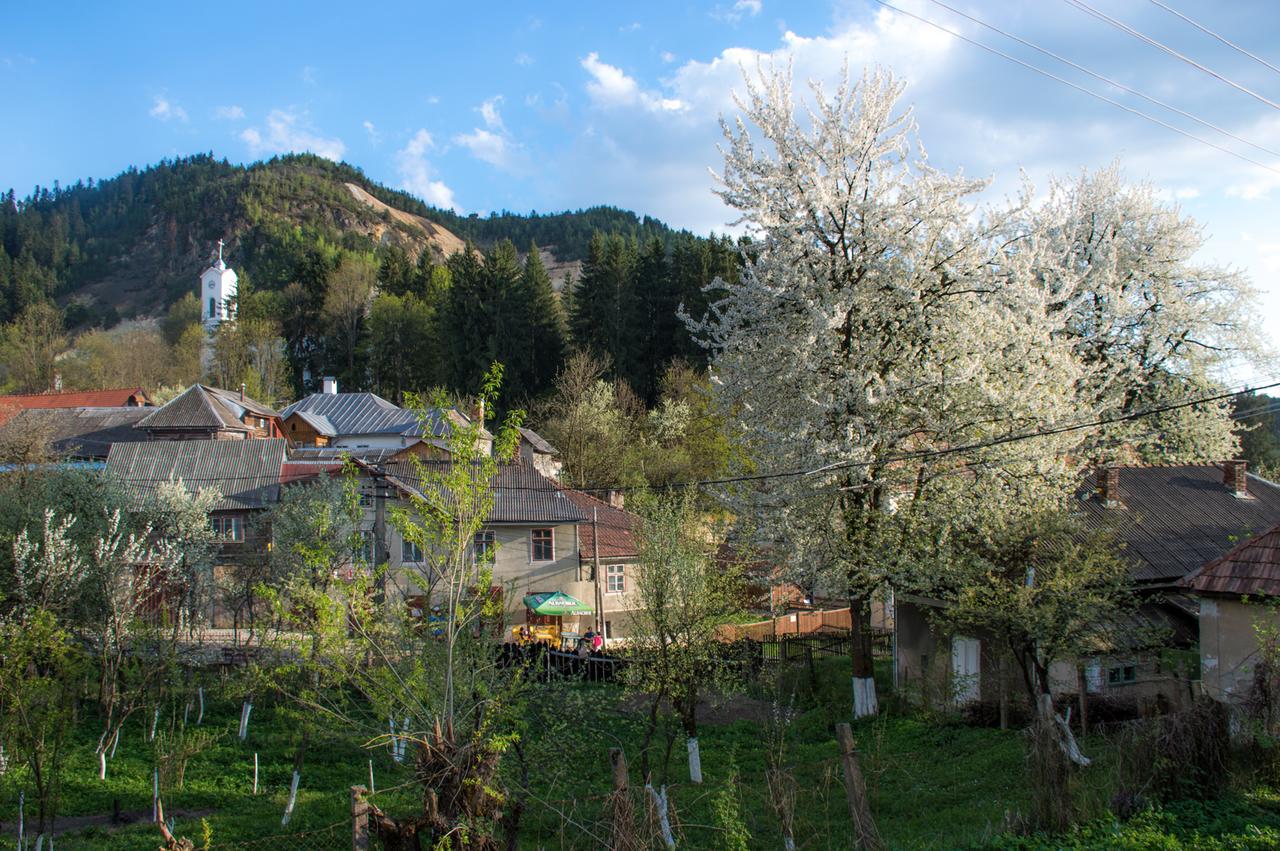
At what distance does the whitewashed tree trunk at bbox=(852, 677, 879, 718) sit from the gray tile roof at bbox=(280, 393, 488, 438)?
39.7m

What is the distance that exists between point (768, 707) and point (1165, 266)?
65.4ft

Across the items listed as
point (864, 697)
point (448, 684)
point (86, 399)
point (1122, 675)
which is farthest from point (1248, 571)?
point (86, 399)

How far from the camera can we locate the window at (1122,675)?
17.0 metres

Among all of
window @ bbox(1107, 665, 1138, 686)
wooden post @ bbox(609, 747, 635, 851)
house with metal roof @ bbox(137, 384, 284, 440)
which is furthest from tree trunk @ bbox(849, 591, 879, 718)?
house with metal roof @ bbox(137, 384, 284, 440)

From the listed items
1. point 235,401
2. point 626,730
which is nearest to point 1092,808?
point 626,730

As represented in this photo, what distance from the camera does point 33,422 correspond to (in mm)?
34781

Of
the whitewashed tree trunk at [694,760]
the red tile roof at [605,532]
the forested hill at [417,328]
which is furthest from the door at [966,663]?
the forested hill at [417,328]

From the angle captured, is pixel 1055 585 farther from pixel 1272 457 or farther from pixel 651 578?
pixel 1272 457

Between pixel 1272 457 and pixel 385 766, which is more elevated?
pixel 1272 457

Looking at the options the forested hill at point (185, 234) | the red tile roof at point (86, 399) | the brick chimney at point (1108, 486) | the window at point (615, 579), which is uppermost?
the forested hill at point (185, 234)

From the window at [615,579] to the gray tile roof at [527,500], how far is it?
2260 mm

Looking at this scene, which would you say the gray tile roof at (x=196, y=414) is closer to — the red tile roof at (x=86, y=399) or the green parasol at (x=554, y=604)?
the red tile roof at (x=86, y=399)

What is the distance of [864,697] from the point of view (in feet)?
59.0

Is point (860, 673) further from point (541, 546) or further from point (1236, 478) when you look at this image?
point (541, 546)
